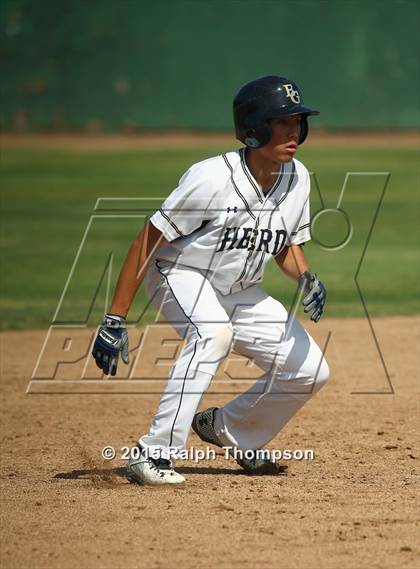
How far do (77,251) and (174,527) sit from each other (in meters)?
9.66

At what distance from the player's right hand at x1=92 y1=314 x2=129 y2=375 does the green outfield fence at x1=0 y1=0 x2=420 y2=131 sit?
Answer: 18.7 metres

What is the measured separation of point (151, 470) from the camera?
4.74 meters

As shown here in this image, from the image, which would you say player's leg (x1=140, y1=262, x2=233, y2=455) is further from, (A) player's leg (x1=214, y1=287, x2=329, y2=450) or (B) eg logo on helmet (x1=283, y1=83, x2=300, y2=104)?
(B) eg logo on helmet (x1=283, y1=83, x2=300, y2=104)

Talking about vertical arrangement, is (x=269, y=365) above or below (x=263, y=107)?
below

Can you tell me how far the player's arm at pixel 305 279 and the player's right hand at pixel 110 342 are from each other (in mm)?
853

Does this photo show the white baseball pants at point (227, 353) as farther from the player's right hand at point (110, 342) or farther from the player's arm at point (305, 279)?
the player's right hand at point (110, 342)

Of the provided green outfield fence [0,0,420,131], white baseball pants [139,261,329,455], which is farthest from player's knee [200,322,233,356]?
green outfield fence [0,0,420,131]

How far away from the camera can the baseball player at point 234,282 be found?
15.4 feet

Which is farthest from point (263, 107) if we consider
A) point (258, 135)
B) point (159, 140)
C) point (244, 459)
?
point (159, 140)

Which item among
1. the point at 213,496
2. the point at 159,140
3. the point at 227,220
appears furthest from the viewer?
the point at 159,140

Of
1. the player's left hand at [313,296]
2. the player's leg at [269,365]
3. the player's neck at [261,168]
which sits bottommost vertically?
the player's leg at [269,365]

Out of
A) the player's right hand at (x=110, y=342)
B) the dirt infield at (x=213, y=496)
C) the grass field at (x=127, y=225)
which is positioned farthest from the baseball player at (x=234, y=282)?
the grass field at (x=127, y=225)

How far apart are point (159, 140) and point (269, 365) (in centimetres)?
1993

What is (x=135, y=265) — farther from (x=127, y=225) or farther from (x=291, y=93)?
(x=127, y=225)
